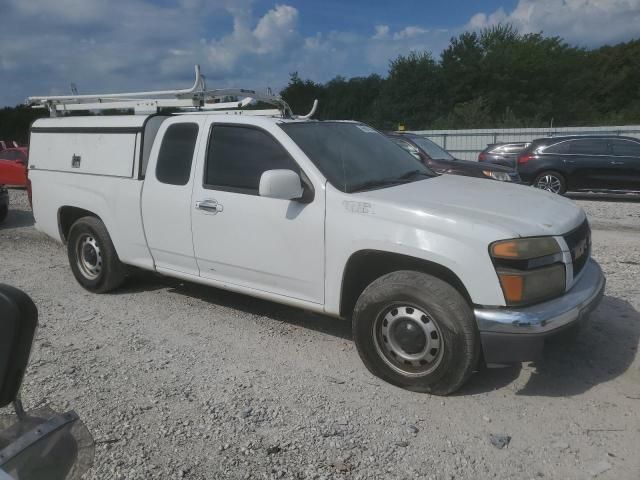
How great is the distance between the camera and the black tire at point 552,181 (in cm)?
1343

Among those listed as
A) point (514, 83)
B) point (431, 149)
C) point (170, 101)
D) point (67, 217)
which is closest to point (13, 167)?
point (67, 217)

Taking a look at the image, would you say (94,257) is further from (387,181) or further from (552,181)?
(552,181)

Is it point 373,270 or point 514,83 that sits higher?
point 514,83

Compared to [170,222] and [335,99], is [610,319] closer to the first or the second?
[170,222]

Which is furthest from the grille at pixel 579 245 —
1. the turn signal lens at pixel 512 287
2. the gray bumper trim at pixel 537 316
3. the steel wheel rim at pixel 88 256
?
the steel wheel rim at pixel 88 256

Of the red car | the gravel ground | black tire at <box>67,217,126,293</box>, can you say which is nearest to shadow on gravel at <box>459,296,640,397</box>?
the gravel ground

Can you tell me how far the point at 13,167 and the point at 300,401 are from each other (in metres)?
15.0

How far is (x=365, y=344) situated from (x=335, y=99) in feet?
211

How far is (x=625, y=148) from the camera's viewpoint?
12.9 m

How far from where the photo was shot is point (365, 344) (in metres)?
3.72

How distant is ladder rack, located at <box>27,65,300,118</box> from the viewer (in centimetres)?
534

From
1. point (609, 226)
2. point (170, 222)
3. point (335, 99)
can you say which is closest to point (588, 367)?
point (170, 222)

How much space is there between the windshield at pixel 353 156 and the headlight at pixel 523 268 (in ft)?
3.86

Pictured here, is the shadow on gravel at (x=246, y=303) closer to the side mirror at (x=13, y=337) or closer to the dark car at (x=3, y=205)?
the side mirror at (x=13, y=337)
